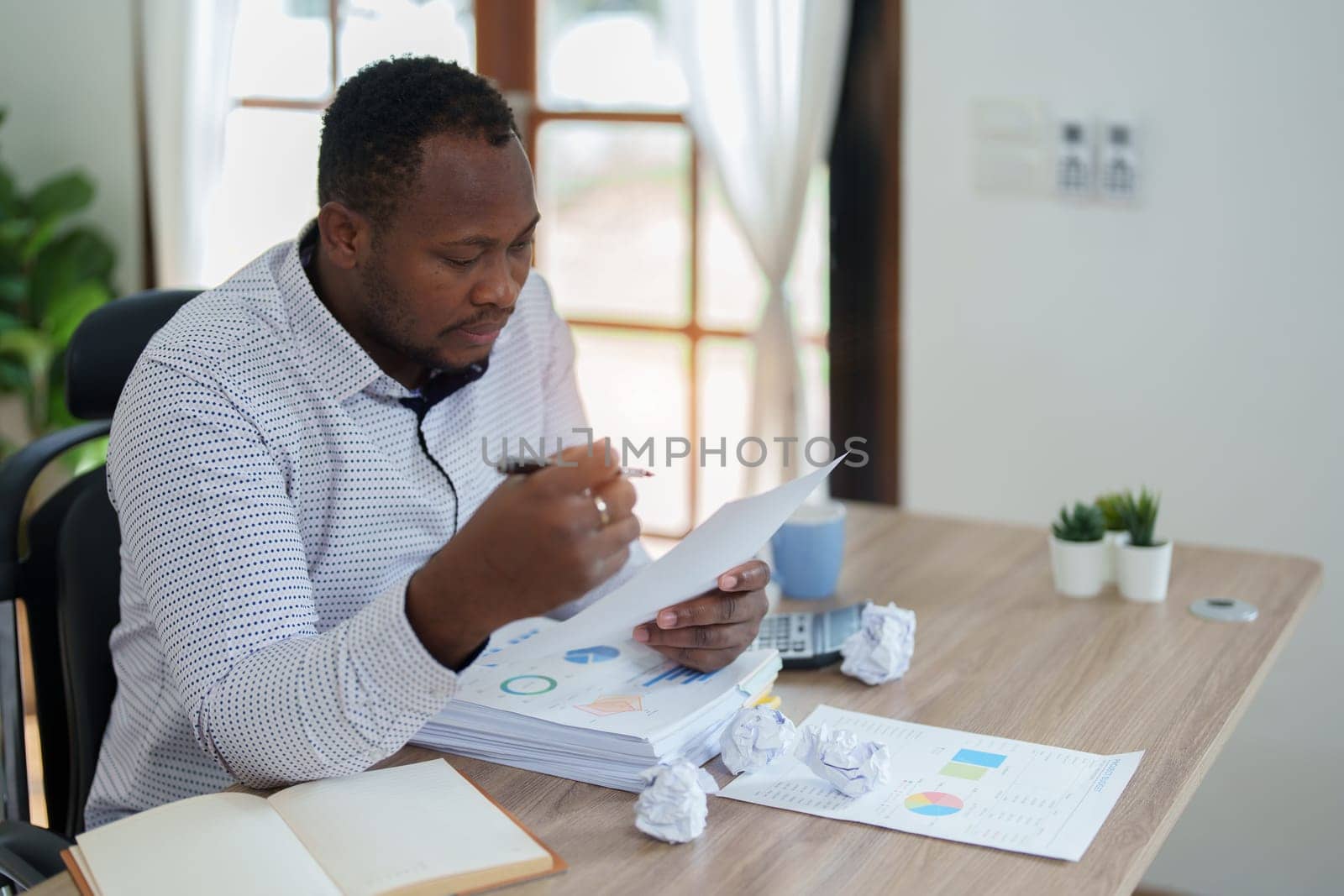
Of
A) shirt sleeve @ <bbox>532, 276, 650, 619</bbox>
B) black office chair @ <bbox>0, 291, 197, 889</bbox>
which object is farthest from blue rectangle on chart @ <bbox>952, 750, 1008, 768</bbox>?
black office chair @ <bbox>0, 291, 197, 889</bbox>

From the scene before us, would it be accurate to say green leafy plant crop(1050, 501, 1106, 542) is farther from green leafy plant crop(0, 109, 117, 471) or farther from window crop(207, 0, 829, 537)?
green leafy plant crop(0, 109, 117, 471)

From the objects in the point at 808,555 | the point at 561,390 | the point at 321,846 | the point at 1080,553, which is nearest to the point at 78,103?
the point at 561,390

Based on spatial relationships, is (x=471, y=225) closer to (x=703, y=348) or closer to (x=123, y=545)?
(x=123, y=545)

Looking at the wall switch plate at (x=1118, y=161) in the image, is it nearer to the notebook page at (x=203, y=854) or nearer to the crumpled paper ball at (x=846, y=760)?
the crumpled paper ball at (x=846, y=760)

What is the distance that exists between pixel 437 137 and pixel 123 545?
493mm

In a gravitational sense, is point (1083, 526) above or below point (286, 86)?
below

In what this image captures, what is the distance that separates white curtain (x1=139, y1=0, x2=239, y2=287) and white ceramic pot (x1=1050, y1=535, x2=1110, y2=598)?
8.36 feet

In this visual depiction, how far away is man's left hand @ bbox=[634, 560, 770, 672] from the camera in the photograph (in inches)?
51.4

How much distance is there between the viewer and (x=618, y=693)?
4.15 ft

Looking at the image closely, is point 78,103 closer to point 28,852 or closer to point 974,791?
point 28,852

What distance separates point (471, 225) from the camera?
4.28ft

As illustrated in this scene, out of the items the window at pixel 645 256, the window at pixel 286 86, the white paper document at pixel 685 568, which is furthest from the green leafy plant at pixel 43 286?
the white paper document at pixel 685 568

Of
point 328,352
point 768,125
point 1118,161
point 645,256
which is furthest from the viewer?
point 645,256

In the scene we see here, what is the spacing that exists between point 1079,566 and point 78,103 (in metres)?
3.02
